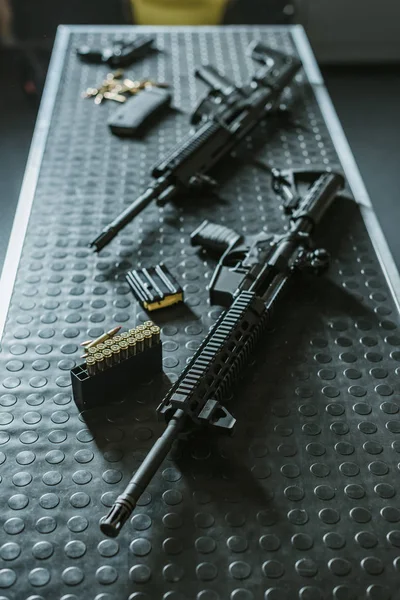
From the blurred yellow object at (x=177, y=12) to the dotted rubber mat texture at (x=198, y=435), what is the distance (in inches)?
85.4

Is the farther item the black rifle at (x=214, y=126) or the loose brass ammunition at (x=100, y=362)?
the black rifle at (x=214, y=126)

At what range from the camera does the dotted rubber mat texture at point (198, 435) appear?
4.70ft

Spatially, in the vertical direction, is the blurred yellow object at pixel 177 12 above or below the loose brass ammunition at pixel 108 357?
above

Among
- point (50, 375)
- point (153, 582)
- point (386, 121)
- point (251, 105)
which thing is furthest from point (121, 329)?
point (386, 121)

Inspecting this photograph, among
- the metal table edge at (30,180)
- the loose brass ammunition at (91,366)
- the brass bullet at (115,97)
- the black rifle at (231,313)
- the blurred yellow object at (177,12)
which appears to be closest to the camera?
the black rifle at (231,313)

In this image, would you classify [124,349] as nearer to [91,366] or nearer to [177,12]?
[91,366]

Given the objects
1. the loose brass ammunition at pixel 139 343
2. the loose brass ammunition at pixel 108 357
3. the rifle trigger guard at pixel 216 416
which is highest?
the rifle trigger guard at pixel 216 416

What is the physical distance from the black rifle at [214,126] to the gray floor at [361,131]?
1.10 meters

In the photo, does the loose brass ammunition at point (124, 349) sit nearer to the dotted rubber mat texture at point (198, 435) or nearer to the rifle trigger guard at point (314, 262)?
the dotted rubber mat texture at point (198, 435)

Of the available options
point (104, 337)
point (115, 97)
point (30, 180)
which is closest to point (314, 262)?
point (104, 337)

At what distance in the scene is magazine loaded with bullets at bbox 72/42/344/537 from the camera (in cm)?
164

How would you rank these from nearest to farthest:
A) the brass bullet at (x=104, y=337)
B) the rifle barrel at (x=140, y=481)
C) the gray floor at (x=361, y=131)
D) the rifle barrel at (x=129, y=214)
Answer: the rifle barrel at (x=140, y=481) → the brass bullet at (x=104, y=337) → the rifle barrel at (x=129, y=214) → the gray floor at (x=361, y=131)

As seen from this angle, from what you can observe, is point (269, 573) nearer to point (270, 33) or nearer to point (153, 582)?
point (153, 582)

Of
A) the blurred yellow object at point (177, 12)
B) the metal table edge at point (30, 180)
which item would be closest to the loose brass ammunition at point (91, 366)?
the metal table edge at point (30, 180)
